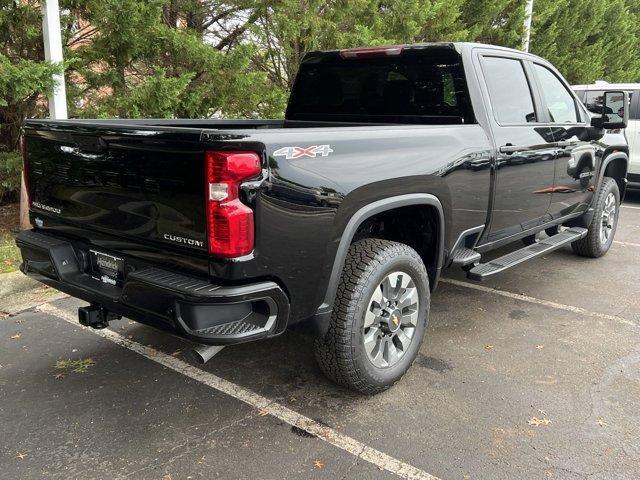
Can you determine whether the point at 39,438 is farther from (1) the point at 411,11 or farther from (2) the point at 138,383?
(1) the point at 411,11

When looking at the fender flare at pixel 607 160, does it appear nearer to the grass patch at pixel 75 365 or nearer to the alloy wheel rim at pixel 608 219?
the alloy wheel rim at pixel 608 219

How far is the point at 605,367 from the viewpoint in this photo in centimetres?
374

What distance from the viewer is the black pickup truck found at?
253 cm

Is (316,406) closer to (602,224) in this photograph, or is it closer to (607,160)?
(607,160)

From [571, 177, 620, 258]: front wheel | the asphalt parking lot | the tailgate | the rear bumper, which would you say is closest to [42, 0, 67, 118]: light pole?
the asphalt parking lot

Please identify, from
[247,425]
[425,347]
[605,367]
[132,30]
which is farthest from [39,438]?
[132,30]

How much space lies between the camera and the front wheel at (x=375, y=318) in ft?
10.0

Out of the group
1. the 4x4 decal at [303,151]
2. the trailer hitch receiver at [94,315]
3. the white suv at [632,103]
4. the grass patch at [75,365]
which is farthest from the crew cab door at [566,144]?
the white suv at [632,103]

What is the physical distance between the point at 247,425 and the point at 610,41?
1812cm

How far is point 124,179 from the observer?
280 cm

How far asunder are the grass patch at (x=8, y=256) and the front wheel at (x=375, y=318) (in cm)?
340

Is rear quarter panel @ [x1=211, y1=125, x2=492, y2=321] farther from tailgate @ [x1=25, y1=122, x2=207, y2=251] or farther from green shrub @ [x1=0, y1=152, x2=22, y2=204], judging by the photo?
green shrub @ [x1=0, y1=152, x2=22, y2=204]

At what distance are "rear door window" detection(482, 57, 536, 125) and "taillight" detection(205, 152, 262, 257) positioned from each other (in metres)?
2.33

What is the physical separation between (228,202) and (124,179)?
0.66m
